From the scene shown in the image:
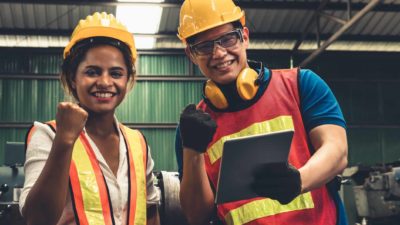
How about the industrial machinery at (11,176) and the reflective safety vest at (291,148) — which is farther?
the industrial machinery at (11,176)

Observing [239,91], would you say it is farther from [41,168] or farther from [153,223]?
[41,168]

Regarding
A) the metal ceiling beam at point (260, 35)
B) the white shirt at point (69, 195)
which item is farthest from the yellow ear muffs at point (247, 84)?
the metal ceiling beam at point (260, 35)

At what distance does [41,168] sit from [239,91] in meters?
0.80

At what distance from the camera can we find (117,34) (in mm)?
1919

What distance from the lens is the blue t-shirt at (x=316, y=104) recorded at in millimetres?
1812

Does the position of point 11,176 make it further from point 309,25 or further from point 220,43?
point 309,25

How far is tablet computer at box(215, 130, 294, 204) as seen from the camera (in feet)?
4.75

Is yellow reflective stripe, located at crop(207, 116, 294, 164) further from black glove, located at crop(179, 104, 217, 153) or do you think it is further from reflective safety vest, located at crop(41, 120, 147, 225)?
reflective safety vest, located at crop(41, 120, 147, 225)

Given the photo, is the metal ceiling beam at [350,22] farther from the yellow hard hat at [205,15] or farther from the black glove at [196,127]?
the black glove at [196,127]

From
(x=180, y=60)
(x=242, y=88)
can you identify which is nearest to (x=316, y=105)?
(x=242, y=88)

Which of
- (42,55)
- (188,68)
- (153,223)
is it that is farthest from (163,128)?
(153,223)

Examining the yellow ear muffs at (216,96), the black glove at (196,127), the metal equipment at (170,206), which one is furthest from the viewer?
the metal equipment at (170,206)

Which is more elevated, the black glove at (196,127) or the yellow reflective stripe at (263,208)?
the black glove at (196,127)

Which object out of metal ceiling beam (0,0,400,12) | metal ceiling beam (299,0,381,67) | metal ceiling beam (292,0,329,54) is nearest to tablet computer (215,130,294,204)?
metal ceiling beam (299,0,381,67)
